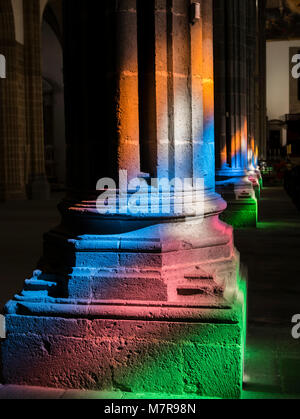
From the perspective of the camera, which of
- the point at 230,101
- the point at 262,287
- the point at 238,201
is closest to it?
the point at 262,287

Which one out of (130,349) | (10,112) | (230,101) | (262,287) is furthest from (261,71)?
(130,349)

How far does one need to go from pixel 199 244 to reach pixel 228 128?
7576mm

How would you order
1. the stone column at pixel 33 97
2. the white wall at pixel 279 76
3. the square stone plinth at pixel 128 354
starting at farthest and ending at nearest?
the white wall at pixel 279 76 → the stone column at pixel 33 97 → the square stone plinth at pixel 128 354

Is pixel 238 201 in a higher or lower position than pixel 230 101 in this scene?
lower

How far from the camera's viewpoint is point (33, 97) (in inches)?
718

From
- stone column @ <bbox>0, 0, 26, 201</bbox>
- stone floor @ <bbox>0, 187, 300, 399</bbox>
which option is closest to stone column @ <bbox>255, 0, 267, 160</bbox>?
stone column @ <bbox>0, 0, 26, 201</bbox>

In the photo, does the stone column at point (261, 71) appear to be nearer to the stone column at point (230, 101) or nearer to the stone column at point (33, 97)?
the stone column at point (33, 97)

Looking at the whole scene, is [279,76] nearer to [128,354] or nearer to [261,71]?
[261,71]

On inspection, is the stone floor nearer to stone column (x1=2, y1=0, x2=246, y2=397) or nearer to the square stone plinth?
the square stone plinth

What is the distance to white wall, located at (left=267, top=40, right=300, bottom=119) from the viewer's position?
43531 millimetres

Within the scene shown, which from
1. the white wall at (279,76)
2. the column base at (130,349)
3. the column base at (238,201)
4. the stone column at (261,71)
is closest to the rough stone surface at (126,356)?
the column base at (130,349)

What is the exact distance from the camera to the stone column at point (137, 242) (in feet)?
10.4

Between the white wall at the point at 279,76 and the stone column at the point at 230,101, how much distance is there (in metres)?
34.1

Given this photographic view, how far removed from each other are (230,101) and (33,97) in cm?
925
